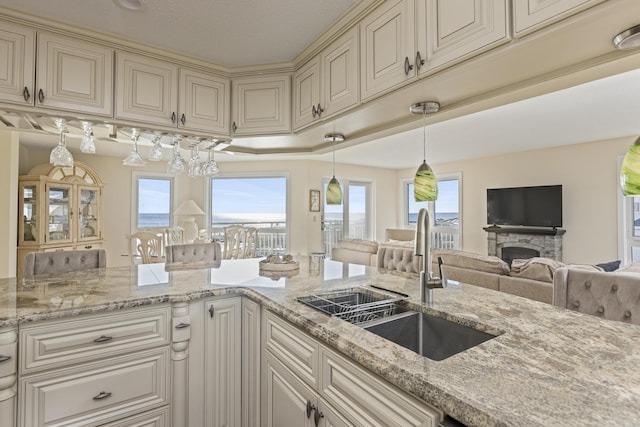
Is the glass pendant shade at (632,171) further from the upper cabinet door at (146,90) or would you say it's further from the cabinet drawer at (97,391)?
the upper cabinet door at (146,90)

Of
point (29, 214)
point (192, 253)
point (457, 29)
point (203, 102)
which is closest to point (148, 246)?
point (192, 253)

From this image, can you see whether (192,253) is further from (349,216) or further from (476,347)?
(349,216)

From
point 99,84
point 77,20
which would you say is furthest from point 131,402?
point 77,20

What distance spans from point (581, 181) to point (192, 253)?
18.8ft

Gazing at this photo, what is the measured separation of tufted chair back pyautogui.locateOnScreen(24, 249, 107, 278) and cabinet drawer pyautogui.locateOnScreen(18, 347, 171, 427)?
3.16 ft

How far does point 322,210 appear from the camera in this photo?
6.67 m

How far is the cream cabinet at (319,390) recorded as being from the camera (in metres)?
0.82

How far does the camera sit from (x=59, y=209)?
481 centimetres

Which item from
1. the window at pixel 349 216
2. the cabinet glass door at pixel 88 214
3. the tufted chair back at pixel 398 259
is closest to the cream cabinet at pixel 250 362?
the tufted chair back at pixel 398 259

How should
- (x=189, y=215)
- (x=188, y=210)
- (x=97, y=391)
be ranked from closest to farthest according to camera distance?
(x=97, y=391)
(x=188, y=210)
(x=189, y=215)

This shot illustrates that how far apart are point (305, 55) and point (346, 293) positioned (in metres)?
1.54

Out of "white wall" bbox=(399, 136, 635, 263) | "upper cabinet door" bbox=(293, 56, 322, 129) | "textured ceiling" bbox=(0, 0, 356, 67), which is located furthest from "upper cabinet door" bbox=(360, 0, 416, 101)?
"white wall" bbox=(399, 136, 635, 263)

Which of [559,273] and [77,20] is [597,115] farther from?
[77,20]

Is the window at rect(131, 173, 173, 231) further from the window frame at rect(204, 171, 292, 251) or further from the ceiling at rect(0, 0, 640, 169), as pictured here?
the ceiling at rect(0, 0, 640, 169)
